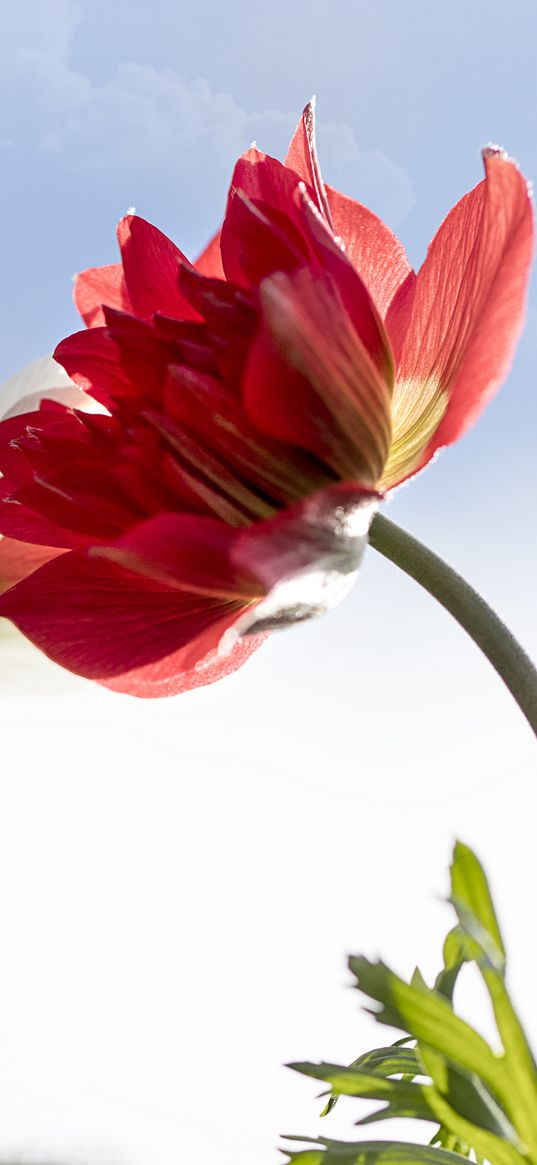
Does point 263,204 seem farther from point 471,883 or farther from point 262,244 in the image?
point 471,883

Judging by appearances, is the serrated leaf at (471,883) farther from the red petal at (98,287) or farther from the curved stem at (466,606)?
the red petal at (98,287)

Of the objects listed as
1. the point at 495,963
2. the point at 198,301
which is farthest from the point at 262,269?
the point at 495,963

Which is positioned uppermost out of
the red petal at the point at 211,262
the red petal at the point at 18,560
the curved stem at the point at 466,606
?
the red petal at the point at 211,262

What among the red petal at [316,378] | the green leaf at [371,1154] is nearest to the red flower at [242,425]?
the red petal at [316,378]

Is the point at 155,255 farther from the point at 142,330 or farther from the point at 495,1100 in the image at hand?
the point at 495,1100

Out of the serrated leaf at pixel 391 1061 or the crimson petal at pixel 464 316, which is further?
the serrated leaf at pixel 391 1061

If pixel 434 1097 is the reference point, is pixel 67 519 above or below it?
above

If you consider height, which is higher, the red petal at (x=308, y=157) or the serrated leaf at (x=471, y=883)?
the red petal at (x=308, y=157)
